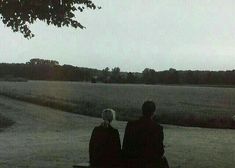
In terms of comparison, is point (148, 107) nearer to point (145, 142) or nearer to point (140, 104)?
point (145, 142)

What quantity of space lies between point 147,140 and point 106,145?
68 centimetres

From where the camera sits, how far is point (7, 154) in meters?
15.2

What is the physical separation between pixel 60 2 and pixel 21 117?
24.1 metres

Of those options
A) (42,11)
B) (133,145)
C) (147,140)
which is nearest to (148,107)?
(147,140)

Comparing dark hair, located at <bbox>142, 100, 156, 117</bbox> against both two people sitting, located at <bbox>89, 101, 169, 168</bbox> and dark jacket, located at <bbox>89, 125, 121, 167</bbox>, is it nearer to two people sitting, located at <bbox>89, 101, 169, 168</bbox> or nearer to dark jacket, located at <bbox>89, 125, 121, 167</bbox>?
two people sitting, located at <bbox>89, 101, 169, 168</bbox>

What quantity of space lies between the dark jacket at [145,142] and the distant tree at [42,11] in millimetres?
5018

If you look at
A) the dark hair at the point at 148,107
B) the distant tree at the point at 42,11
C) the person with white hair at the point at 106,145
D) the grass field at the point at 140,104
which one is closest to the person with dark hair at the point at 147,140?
the dark hair at the point at 148,107

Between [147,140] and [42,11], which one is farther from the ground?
[42,11]

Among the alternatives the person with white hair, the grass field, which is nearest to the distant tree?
the person with white hair

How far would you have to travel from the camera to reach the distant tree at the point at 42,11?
12.1 meters

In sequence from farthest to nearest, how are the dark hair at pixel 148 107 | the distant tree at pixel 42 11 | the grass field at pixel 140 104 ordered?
the grass field at pixel 140 104, the distant tree at pixel 42 11, the dark hair at pixel 148 107

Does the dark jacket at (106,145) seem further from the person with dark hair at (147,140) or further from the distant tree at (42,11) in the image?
the distant tree at (42,11)

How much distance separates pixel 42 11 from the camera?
40.8ft

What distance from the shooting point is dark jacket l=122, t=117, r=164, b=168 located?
7684 millimetres
